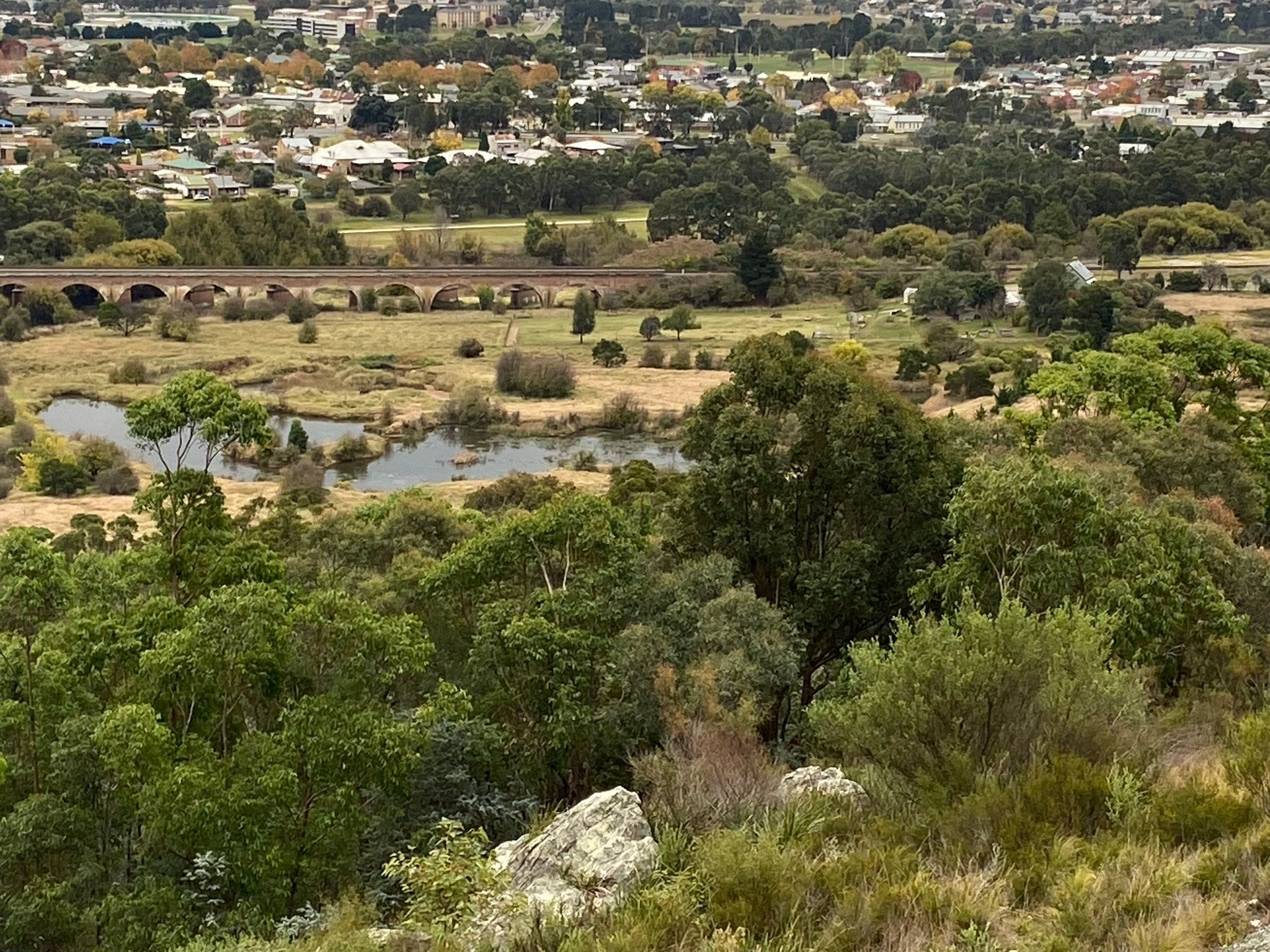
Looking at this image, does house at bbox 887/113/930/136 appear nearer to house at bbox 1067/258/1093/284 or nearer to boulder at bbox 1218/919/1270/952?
house at bbox 1067/258/1093/284

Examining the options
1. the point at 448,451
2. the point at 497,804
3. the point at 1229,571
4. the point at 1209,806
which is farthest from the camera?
the point at 448,451

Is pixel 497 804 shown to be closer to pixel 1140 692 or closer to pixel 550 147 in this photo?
pixel 1140 692

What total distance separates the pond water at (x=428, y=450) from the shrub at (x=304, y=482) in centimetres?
49

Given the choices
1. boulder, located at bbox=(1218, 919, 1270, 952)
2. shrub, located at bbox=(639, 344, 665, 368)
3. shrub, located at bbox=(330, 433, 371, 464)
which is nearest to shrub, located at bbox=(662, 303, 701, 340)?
shrub, located at bbox=(639, 344, 665, 368)

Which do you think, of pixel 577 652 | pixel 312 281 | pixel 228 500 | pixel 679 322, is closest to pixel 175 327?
pixel 312 281

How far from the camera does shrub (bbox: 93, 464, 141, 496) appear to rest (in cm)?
2500

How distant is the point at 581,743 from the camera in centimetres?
882

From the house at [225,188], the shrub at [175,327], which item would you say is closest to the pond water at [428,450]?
the shrub at [175,327]

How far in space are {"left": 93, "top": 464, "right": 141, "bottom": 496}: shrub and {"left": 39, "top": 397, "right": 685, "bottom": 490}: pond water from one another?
5.37 feet

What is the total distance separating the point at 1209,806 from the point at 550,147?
5856cm

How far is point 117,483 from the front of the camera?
990 inches

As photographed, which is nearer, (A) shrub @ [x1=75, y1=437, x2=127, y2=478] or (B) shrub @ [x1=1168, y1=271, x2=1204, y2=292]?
(A) shrub @ [x1=75, y1=437, x2=127, y2=478]

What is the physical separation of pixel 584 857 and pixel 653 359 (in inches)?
1116

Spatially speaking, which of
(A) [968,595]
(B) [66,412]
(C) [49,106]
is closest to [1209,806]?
(A) [968,595]
